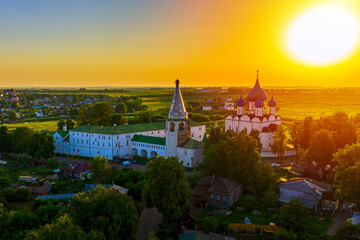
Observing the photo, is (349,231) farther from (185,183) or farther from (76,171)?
(76,171)

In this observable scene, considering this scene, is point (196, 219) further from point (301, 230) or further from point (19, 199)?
point (19, 199)

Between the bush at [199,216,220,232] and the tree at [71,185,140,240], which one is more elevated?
the tree at [71,185,140,240]

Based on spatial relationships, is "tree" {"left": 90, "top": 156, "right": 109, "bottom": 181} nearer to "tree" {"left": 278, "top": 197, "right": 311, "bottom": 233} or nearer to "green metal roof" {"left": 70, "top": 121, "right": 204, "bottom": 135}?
"green metal roof" {"left": 70, "top": 121, "right": 204, "bottom": 135}

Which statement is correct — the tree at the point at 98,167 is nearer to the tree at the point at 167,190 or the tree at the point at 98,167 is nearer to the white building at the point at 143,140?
the tree at the point at 167,190

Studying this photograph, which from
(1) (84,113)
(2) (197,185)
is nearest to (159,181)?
(2) (197,185)

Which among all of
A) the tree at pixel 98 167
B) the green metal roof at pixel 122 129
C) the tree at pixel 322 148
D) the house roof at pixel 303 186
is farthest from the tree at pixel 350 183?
the green metal roof at pixel 122 129

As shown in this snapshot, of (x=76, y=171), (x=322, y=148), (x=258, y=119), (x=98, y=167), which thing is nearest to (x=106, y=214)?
(x=98, y=167)

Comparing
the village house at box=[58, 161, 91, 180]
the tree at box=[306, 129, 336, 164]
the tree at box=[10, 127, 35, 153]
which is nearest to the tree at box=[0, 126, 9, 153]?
the tree at box=[10, 127, 35, 153]
